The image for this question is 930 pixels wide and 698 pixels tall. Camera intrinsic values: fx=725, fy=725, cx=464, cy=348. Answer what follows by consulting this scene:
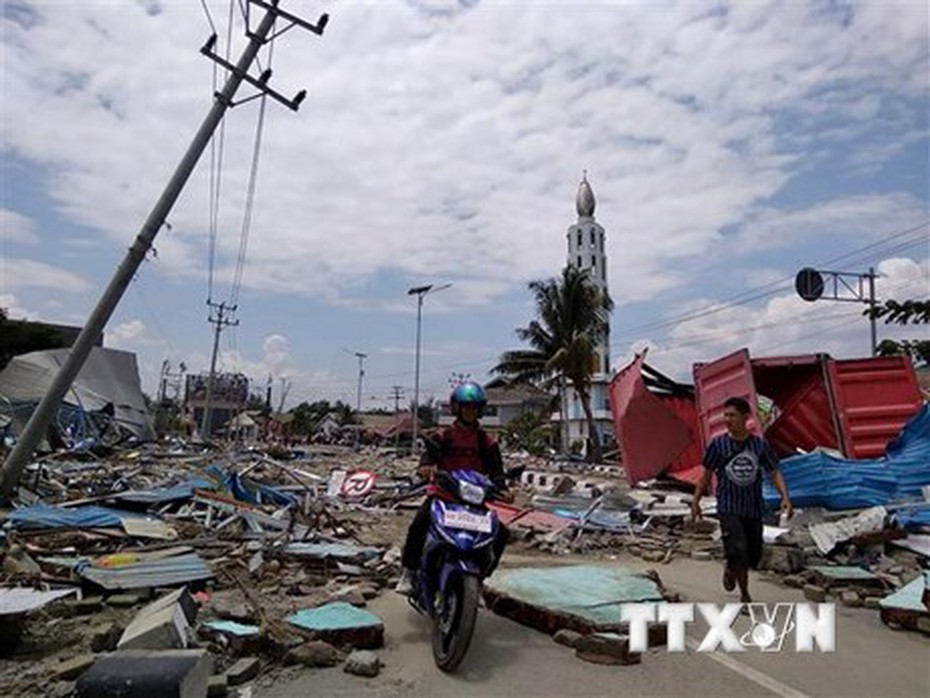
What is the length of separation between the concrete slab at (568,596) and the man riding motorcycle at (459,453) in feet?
1.85

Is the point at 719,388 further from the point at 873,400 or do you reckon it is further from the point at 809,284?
the point at 809,284

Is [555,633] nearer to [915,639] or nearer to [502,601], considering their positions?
[502,601]

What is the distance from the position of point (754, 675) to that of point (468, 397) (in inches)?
97.6

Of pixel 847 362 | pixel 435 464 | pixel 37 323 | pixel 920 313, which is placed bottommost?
pixel 435 464

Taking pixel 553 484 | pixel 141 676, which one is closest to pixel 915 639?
pixel 141 676

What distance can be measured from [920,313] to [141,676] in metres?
17.7

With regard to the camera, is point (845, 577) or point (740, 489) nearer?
point (740, 489)

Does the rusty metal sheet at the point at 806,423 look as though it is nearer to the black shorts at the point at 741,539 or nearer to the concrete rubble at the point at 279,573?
the concrete rubble at the point at 279,573

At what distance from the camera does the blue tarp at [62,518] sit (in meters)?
8.42

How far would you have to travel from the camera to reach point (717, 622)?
5375 millimetres

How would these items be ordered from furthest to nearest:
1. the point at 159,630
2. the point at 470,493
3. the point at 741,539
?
the point at 741,539 → the point at 470,493 → the point at 159,630

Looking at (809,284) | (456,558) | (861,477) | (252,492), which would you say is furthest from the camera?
(809,284)

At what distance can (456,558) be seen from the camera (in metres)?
4.55

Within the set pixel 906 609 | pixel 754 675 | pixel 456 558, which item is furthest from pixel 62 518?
pixel 906 609
